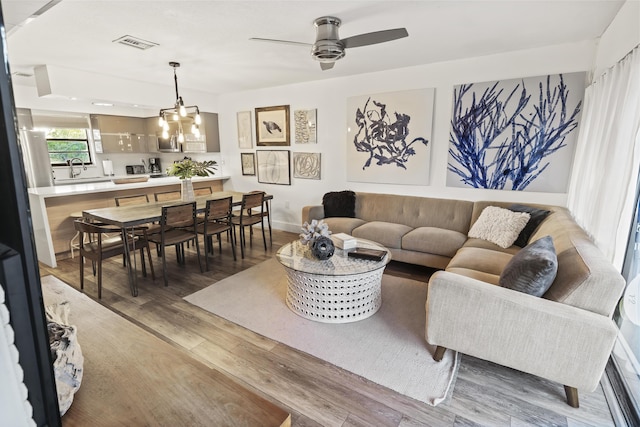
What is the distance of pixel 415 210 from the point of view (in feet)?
13.5

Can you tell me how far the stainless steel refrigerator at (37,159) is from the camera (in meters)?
4.92

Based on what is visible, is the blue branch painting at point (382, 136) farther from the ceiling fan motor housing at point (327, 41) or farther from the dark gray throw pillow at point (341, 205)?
the ceiling fan motor housing at point (327, 41)

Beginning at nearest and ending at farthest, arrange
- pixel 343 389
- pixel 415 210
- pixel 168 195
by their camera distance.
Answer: pixel 343 389 → pixel 415 210 → pixel 168 195

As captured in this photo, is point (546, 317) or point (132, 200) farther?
point (132, 200)

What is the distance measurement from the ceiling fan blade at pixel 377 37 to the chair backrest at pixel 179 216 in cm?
230

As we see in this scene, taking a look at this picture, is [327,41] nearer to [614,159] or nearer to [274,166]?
[614,159]

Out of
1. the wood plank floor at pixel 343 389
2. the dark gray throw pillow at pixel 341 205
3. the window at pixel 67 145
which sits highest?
the window at pixel 67 145

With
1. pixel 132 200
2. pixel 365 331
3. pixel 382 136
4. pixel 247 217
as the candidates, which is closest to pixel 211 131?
pixel 132 200

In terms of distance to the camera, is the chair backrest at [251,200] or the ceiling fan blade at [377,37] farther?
the chair backrest at [251,200]

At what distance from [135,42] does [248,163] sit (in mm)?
3035

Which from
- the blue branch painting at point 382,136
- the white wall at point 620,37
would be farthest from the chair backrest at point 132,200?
the white wall at point 620,37

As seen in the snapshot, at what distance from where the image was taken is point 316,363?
2.19m

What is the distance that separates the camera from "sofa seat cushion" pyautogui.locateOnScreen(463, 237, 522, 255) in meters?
3.06

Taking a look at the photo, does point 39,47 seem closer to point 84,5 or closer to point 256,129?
point 84,5
